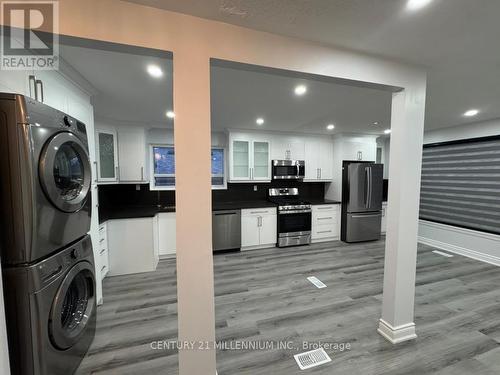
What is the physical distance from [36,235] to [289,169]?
4030 millimetres

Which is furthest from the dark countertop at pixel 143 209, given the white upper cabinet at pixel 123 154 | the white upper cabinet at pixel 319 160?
the white upper cabinet at pixel 319 160

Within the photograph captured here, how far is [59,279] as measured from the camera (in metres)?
1.31

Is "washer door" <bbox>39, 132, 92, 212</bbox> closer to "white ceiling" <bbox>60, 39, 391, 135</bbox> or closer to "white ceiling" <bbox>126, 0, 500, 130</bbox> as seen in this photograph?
"white ceiling" <bbox>60, 39, 391, 135</bbox>

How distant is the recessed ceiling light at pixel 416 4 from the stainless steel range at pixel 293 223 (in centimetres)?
334

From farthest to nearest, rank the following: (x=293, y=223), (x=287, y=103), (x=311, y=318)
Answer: (x=293, y=223) → (x=287, y=103) → (x=311, y=318)

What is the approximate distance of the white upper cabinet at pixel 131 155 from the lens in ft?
11.4

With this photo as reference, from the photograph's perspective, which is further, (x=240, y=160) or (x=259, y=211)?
(x=240, y=160)

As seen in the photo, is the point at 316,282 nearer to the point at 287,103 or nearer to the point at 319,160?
the point at 287,103

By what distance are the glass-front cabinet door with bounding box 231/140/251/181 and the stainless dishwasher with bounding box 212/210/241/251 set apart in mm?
800

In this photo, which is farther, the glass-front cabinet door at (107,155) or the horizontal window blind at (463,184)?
the horizontal window blind at (463,184)

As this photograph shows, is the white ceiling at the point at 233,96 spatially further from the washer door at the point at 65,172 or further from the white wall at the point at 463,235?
the white wall at the point at 463,235

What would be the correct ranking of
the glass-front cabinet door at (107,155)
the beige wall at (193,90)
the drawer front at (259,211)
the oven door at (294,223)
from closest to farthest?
1. the beige wall at (193,90)
2. the glass-front cabinet door at (107,155)
3. the drawer front at (259,211)
4. the oven door at (294,223)

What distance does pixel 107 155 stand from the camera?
331 centimetres

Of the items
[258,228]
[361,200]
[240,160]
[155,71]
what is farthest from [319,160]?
[155,71]
